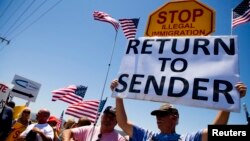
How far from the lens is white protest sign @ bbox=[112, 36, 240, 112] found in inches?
Answer: 118

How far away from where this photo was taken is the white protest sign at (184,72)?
118 inches

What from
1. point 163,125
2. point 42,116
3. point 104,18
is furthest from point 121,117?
point 104,18

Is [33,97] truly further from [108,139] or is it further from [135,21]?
[108,139]

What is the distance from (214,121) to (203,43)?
0.93 m

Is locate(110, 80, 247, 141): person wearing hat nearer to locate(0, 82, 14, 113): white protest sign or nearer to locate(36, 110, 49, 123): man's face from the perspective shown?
locate(36, 110, 49, 123): man's face

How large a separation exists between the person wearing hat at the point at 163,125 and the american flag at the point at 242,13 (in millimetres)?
6376

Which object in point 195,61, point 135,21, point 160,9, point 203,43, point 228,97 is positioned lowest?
point 228,97

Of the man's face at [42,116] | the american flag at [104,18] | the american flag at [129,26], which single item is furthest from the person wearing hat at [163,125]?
the american flag at [104,18]

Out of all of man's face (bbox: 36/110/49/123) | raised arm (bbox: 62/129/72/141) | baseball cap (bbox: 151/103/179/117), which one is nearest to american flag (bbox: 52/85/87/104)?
man's face (bbox: 36/110/49/123)

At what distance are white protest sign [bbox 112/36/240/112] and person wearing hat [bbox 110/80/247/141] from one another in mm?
180

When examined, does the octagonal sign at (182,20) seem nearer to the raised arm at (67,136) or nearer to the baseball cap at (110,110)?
the baseball cap at (110,110)

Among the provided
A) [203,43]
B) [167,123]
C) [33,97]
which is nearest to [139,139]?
[167,123]

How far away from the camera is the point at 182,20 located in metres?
3.71

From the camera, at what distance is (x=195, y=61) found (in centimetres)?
328
